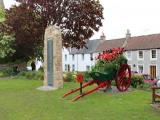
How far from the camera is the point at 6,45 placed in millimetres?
44062

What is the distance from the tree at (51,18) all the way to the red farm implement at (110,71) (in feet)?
72.7

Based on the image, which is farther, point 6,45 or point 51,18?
point 6,45

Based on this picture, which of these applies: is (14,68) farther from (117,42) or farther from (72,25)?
(117,42)

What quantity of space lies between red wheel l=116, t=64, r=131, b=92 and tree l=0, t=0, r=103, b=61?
2205 centimetres

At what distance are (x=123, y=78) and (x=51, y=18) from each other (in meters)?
23.7

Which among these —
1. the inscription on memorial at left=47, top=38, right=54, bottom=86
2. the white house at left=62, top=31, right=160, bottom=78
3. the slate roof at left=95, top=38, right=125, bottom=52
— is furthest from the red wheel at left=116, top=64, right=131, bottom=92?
the slate roof at left=95, top=38, right=125, bottom=52

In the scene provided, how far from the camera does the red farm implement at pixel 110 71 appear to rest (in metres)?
19.1

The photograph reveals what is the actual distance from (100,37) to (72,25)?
39.6 m

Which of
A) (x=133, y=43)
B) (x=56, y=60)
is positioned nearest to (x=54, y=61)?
(x=56, y=60)

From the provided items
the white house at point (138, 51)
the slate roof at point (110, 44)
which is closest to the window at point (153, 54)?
the white house at point (138, 51)

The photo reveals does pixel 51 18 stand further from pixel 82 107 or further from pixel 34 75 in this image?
pixel 82 107

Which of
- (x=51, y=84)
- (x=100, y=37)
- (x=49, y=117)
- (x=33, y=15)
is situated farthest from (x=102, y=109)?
(x=100, y=37)

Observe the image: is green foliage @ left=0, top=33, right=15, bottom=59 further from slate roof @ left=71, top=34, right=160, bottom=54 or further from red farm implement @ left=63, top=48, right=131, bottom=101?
slate roof @ left=71, top=34, right=160, bottom=54

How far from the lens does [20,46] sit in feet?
152
